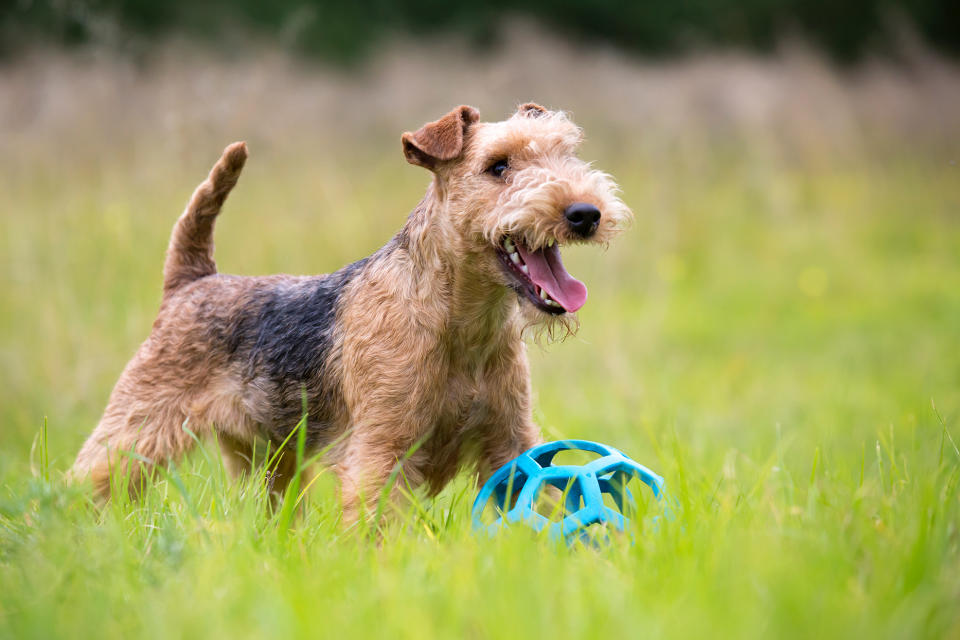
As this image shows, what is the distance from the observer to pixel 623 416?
18.0 feet

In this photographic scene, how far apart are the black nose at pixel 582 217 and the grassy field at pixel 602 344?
0.63m

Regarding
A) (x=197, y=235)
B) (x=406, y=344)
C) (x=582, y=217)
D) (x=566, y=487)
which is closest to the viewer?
(x=566, y=487)

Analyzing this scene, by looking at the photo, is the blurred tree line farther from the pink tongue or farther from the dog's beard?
the dog's beard

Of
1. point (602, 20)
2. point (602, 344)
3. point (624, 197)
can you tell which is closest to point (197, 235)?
point (602, 344)

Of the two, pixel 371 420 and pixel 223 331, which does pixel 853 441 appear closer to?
pixel 371 420

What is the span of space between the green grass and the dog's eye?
1167 mm

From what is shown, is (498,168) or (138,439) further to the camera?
(138,439)

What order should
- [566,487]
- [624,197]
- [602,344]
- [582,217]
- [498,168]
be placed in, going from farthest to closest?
1. [624,197]
2. [602,344]
3. [498,168]
4. [582,217]
5. [566,487]

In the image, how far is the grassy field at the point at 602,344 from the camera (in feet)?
6.52

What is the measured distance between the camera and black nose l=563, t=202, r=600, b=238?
287cm

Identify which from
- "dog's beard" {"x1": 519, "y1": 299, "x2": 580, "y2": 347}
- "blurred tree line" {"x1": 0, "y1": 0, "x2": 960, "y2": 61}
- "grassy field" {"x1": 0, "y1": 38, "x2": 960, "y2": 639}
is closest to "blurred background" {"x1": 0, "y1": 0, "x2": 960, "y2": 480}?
"grassy field" {"x1": 0, "y1": 38, "x2": 960, "y2": 639}

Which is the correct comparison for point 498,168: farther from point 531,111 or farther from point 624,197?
point 624,197

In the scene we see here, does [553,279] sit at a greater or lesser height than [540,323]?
greater

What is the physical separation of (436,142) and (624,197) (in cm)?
687
